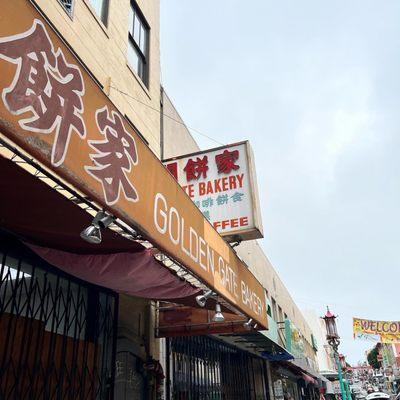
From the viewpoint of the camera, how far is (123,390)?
6.21 metres

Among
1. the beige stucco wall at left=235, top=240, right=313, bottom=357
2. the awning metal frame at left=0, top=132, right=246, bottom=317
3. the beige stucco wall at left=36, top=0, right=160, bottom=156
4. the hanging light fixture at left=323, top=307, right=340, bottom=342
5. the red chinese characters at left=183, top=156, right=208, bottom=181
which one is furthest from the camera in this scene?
the beige stucco wall at left=235, top=240, right=313, bottom=357

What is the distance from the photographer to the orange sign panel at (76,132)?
2.28 meters

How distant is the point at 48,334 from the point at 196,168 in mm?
4959

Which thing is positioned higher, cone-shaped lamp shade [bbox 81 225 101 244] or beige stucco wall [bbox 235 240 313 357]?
beige stucco wall [bbox 235 240 313 357]

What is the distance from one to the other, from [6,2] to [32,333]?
3458mm

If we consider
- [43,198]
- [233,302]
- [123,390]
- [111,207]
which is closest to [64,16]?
[43,198]

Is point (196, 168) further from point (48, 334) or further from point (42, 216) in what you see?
point (42, 216)

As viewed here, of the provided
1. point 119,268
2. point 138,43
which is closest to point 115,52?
point 138,43

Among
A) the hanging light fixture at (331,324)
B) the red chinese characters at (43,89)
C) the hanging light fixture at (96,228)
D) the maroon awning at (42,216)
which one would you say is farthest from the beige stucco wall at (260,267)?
the red chinese characters at (43,89)

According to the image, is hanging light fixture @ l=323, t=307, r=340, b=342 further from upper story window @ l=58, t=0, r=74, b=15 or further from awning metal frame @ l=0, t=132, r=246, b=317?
upper story window @ l=58, t=0, r=74, b=15

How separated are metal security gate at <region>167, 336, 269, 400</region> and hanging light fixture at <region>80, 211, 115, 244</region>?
5418 mm

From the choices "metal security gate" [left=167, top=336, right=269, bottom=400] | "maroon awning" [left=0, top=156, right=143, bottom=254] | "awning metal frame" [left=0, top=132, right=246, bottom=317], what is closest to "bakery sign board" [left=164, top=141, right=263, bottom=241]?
"awning metal frame" [left=0, top=132, right=246, bottom=317]

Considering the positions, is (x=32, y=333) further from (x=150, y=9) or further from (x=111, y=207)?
(x=150, y=9)

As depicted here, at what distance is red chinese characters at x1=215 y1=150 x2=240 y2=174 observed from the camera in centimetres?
851
